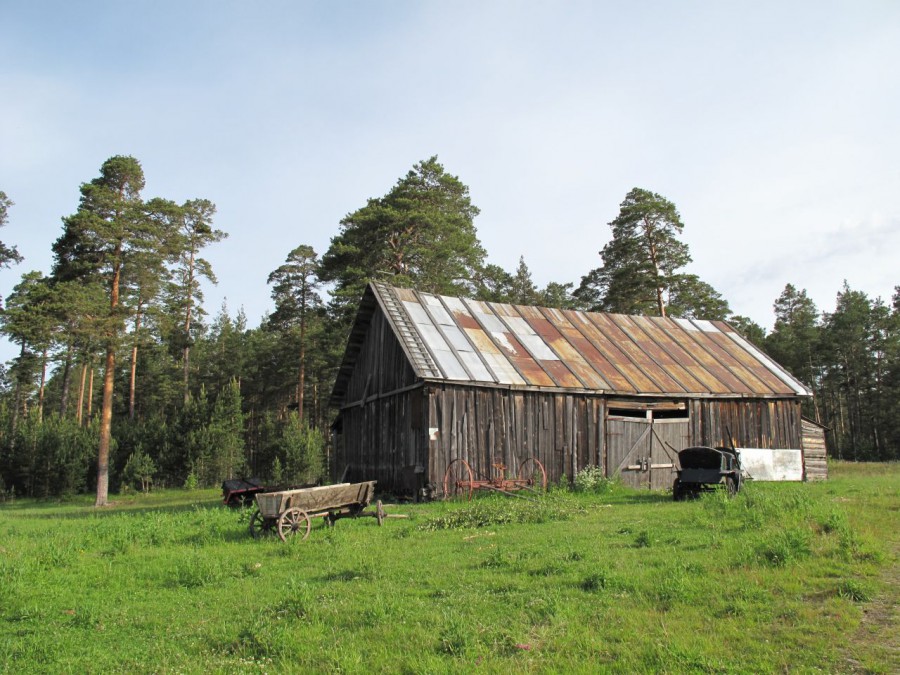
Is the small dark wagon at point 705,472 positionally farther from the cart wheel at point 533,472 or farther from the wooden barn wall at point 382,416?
the wooden barn wall at point 382,416

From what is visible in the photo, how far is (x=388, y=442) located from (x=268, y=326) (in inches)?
1181

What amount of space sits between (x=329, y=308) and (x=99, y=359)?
12527 millimetres

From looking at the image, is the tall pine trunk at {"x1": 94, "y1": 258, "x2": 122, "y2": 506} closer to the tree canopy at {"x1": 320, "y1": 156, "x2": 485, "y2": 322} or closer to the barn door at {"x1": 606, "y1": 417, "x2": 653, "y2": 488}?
the tree canopy at {"x1": 320, "y1": 156, "x2": 485, "y2": 322}

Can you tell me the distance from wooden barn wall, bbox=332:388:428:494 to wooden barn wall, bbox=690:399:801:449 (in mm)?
9913

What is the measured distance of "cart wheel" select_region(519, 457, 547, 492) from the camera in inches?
750

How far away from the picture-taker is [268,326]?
158 feet

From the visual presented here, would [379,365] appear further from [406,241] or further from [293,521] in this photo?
[406,241]

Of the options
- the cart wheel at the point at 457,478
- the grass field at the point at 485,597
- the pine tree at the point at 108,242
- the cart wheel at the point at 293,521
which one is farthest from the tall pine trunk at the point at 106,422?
the cart wheel at the point at 293,521

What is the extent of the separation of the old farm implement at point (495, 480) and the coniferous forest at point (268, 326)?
56.1ft

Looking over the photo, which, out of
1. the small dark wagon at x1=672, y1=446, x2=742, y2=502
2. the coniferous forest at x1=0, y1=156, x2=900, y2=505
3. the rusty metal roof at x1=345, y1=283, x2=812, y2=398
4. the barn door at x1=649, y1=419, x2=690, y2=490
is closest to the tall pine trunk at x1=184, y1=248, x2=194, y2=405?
the coniferous forest at x1=0, y1=156, x2=900, y2=505

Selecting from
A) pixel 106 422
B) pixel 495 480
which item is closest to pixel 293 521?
pixel 495 480

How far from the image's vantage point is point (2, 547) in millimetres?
12266

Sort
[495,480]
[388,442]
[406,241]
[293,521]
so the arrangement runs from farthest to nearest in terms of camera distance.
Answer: [406,241] → [388,442] → [495,480] → [293,521]

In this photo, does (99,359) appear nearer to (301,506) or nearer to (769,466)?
(301,506)
